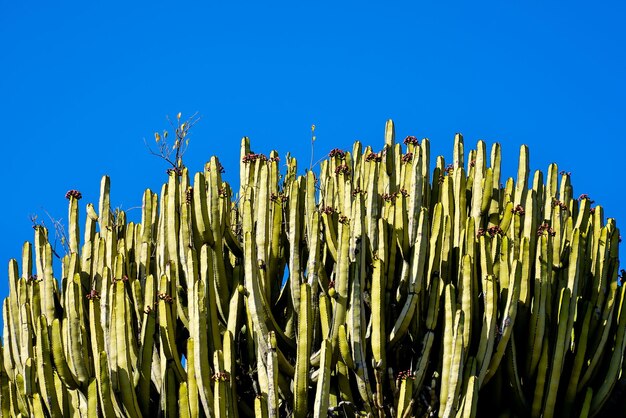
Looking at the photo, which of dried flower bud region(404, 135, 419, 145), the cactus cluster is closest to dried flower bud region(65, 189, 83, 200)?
the cactus cluster

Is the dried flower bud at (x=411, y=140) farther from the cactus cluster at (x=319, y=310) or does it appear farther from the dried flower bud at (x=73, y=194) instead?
the dried flower bud at (x=73, y=194)

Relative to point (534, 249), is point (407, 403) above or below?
below

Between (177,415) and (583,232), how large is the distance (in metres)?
3.46

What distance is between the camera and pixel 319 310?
19.3 ft

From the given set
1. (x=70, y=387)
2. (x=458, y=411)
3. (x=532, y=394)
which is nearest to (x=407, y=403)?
(x=458, y=411)

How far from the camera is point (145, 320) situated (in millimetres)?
5812

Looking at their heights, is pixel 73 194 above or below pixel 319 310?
above

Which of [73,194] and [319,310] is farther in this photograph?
[73,194]

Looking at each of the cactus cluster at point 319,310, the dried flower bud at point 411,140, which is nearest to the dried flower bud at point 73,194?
the cactus cluster at point 319,310

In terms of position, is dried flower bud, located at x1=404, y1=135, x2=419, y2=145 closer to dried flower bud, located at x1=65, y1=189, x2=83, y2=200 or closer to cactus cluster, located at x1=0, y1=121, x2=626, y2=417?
cactus cluster, located at x1=0, y1=121, x2=626, y2=417

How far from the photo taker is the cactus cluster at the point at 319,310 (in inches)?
221

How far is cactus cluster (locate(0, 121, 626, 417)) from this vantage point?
5.61 meters

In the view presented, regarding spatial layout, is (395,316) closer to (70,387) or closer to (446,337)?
(446,337)

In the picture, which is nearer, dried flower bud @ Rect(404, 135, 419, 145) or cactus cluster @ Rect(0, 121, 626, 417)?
cactus cluster @ Rect(0, 121, 626, 417)
